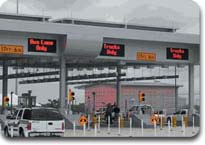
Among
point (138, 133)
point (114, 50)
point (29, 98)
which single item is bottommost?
point (138, 133)

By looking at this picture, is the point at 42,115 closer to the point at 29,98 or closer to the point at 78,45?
the point at 29,98

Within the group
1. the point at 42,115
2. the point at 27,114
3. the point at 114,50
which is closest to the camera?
the point at 42,115

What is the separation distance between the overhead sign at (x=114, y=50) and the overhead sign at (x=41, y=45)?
1.62 metres

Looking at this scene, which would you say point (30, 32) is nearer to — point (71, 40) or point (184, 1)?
point (71, 40)

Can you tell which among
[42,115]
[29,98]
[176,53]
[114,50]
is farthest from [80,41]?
[42,115]

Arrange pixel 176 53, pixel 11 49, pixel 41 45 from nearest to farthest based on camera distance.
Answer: pixel 176 53, pixel 11 49, pixel 41 45

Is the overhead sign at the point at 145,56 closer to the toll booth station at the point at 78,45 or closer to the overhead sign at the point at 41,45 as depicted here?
the toll booth station at the point at 78,45

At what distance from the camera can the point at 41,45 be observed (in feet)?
55.1

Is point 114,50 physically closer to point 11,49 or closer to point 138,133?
point 11,49

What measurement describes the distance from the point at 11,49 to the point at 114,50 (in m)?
3.55

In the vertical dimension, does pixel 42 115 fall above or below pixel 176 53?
below

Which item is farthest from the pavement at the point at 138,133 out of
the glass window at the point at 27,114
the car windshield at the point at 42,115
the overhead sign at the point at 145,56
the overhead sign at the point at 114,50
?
the overhead sign at the point at 114,50

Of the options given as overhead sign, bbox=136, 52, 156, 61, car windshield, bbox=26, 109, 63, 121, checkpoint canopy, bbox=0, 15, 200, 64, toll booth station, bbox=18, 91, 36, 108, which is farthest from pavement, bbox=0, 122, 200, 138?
overhead sign, bbox=136, 52, 156, 61

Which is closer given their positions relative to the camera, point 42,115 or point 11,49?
point 42,115
